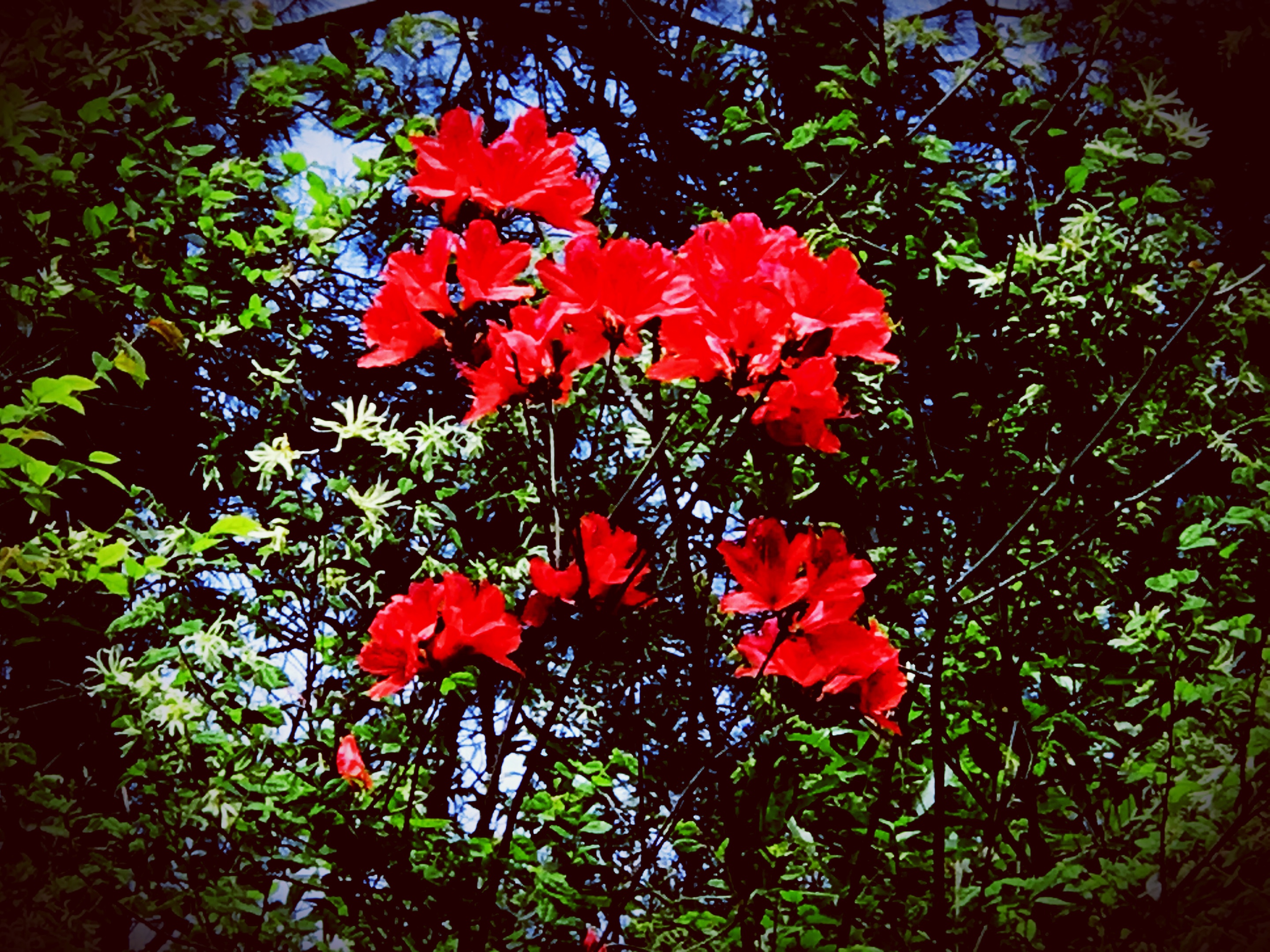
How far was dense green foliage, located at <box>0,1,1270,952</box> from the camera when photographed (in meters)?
1.12

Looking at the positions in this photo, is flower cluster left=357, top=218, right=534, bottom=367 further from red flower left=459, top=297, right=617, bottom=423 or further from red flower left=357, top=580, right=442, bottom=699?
red flower left=357, top=580, right=442, bottom=699

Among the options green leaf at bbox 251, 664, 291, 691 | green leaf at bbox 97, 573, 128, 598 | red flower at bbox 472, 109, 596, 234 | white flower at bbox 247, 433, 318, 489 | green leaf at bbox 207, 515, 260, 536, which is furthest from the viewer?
white flower at bbox 247, 433, 318, 489

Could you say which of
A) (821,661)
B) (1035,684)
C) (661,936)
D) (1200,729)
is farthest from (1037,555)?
(661,936)

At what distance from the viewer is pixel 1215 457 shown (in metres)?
1.70

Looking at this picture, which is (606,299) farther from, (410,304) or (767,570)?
(767,570)

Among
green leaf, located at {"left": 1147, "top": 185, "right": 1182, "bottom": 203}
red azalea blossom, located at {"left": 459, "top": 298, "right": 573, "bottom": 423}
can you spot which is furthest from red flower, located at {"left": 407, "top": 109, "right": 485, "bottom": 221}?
green leaf, located at {"left": 1147, "top": 185, "right": 1182, "bottom": 203}

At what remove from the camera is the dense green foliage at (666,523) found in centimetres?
112

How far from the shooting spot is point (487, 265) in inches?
36.1

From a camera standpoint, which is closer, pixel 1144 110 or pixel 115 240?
pixel 1144 110

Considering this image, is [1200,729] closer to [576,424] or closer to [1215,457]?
[1215,457]

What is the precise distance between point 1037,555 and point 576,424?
2.76 ft

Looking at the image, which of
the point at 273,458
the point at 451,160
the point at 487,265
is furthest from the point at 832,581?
the point at 273,458

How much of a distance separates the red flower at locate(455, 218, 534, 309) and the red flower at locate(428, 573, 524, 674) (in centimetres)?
31

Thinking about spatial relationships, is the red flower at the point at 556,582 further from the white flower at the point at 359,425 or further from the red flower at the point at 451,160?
the white flower at the point at 359,425
